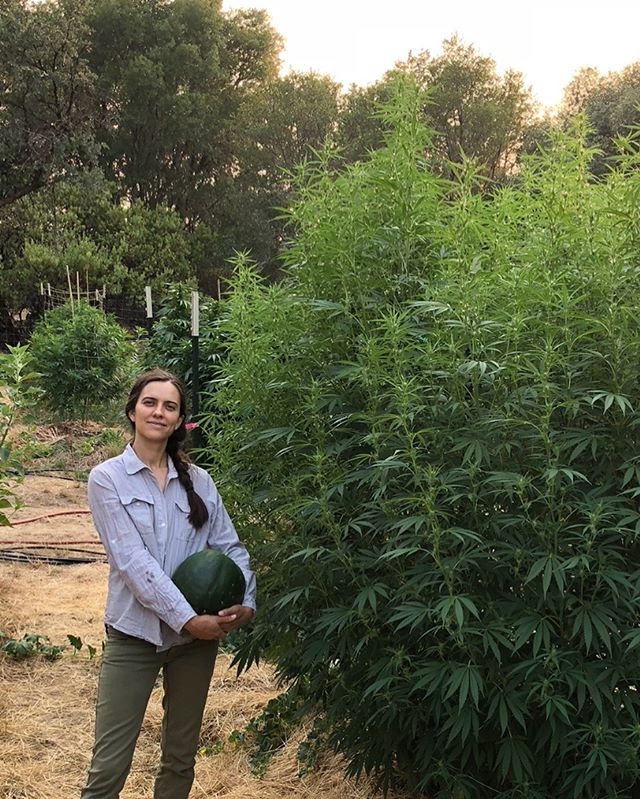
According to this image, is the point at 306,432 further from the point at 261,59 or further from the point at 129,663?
the point at 261,59

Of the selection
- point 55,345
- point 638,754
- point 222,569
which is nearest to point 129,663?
point 222,569

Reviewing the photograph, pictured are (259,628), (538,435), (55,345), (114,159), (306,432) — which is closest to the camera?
(538,435)

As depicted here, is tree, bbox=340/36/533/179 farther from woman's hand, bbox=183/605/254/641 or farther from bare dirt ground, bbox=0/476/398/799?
woman's hand, bbox=183/605/254/641

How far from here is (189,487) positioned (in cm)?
263

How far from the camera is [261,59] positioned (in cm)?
3038

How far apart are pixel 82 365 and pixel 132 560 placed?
8.96 m

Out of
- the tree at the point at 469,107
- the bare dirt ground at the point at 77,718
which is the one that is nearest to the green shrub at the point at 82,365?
the bare dirt ground at the point at 77,718

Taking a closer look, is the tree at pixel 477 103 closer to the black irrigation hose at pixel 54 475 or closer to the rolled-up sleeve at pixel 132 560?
the black irrigation hose at pixel 54 475

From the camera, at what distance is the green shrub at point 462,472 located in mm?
2209

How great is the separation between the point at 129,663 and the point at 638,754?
1389 millimetres

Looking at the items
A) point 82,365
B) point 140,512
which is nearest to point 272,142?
point 82,365

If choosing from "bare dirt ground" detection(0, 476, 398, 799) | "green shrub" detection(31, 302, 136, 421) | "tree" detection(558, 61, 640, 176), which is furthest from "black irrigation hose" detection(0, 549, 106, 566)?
"tree" detection(558, 61, 640, 176)

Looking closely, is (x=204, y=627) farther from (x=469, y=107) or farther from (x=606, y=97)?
(x=469, y=107)

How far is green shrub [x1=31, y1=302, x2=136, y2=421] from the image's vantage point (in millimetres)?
10875
